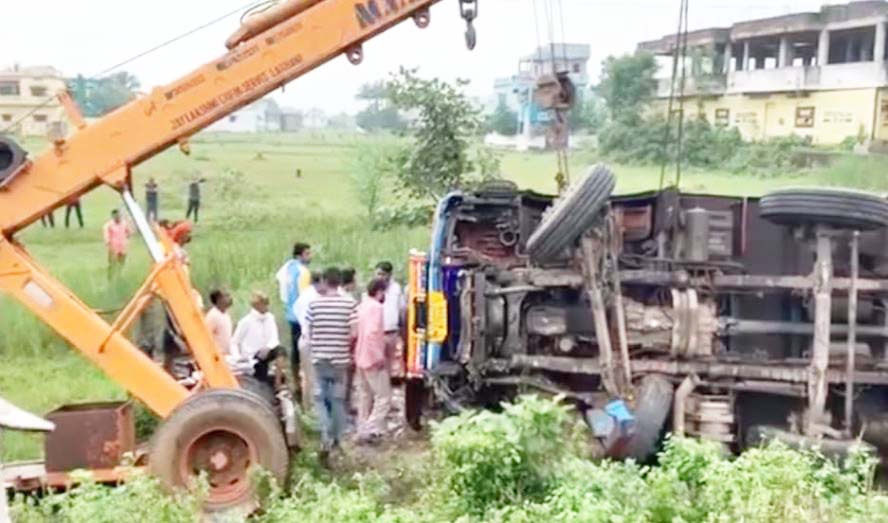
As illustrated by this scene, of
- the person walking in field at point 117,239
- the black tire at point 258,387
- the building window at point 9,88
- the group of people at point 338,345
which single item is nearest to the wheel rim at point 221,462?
the black tire at point 258,387

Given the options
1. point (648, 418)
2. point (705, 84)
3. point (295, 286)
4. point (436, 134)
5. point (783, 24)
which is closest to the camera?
point (648, 418)

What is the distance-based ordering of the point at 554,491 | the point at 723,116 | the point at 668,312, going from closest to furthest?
the point at 554,491 < the point at 668,312 < the point at 723,116

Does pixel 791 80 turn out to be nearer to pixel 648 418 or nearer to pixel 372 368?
pixel 372 368

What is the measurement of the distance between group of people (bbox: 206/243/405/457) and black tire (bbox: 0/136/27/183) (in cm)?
190

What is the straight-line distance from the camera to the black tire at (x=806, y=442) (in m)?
6.98

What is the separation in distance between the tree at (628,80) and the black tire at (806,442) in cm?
2848

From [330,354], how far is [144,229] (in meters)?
1.92

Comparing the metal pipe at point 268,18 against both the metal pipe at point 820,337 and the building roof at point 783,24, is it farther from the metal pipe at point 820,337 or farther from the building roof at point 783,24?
the building roof at point 783,24

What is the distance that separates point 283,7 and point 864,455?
14.1 ft

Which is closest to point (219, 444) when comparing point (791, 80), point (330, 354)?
point (330, 354)

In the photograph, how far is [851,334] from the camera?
7.29 meters

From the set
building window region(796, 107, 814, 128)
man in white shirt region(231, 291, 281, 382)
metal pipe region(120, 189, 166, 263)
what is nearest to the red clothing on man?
man in white shirt region(231, 291, 281, 382)

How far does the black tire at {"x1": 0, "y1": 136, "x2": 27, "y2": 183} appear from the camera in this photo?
688 cm

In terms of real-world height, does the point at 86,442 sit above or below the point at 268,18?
below
